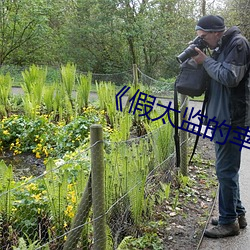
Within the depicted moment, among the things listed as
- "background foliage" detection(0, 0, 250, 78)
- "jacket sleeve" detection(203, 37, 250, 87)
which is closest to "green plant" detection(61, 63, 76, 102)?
"jacket sleeve" detection(203, 37, 250, 87)

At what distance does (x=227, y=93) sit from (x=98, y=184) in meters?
1.35

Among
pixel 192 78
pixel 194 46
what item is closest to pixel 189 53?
pixel 194 46

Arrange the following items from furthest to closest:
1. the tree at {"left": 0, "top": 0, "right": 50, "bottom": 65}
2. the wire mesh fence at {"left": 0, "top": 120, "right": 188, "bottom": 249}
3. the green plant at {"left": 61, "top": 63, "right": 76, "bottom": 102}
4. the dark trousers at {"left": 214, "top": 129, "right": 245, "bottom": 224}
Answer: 1. the tree at {"left": 0, "top": 0, "right": 50, "bottom": 65}
2. the green plant at {"left": 61, "top": 63, "right": 76, "bottom": 102}
3. the dark trousers at {"left": 214, "top": 129, "right": 245, "bottom": 224}
4. the wire mesh fence at {"left": 0, "top": 120, "right": 188, "bottom": 249}

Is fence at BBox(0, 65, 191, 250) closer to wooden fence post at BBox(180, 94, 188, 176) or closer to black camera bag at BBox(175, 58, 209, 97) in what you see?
black camera bag at BBox(175, 58, 209, 97)

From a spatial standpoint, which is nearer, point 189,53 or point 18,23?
point 189,53

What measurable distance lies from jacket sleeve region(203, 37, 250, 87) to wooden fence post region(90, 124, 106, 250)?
3.64 ft

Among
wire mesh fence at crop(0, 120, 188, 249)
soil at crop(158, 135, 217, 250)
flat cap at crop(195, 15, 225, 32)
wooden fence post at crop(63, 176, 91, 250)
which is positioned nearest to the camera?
wooden fence post at crop(63, 176, 91, 250)

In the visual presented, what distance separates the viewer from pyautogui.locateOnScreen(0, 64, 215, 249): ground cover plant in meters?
2.83

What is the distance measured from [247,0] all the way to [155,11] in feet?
13.6

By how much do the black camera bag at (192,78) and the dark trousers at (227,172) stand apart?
397 mm

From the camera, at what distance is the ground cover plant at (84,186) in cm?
283

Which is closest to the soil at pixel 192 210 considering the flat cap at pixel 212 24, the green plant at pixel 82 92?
the flat cap at pixel 212 24

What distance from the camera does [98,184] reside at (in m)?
2.38

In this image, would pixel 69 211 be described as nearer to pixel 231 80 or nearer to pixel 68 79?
pixel 231 80
